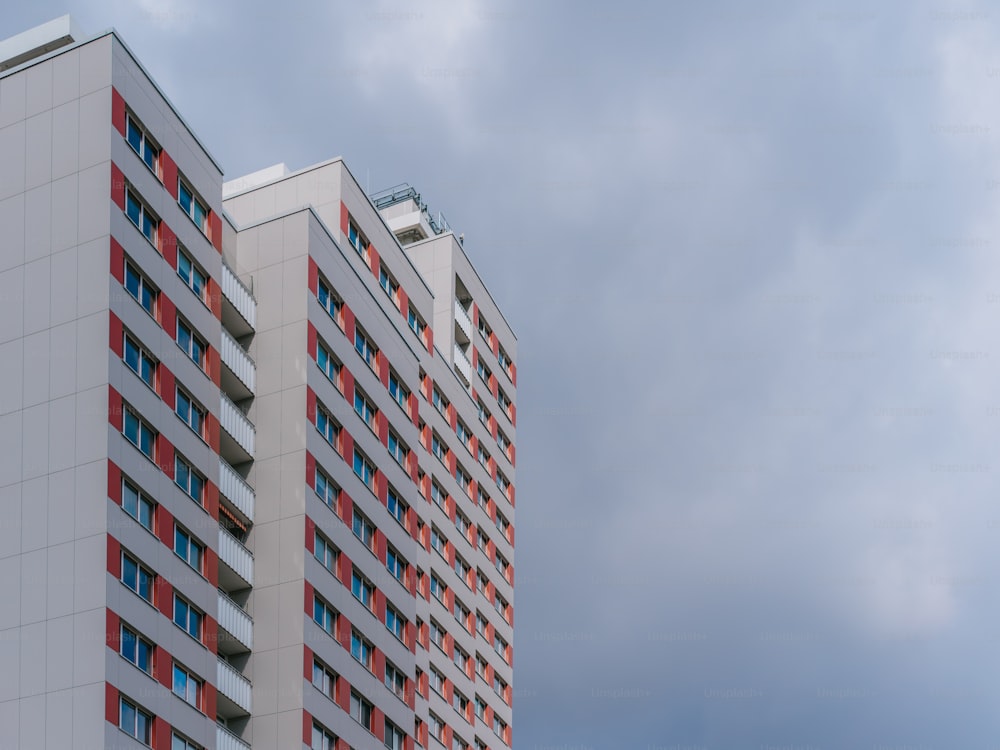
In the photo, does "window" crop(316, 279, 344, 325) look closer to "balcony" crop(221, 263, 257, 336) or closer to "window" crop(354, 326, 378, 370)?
"window" crop(354, 326, 378, 370)

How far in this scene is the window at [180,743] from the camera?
222ft

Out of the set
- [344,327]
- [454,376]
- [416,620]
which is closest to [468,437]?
[454,376]

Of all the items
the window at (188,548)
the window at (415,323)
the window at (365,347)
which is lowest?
the window at (188,548)

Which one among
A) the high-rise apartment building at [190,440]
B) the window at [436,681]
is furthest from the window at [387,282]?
the window at [436,681]

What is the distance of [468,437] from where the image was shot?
375 ft

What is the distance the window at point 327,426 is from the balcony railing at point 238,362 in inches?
133

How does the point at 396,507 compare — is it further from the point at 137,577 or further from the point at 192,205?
the point at 137,577

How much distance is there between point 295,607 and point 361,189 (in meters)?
28.1

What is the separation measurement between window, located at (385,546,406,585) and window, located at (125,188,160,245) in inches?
955

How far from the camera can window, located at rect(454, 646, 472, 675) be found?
10781 cm

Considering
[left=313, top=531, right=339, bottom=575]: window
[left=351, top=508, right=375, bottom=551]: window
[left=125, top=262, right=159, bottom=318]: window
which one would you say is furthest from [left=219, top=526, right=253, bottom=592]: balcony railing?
[left=125, top=262, right=159, bottom=318]: window

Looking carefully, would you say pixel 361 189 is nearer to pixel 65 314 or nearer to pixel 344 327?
pixel 344 327

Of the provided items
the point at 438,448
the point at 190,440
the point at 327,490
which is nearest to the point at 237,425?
the point at 327,490

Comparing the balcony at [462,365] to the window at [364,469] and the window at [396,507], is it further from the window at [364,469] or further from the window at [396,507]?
the window at [364,469]
